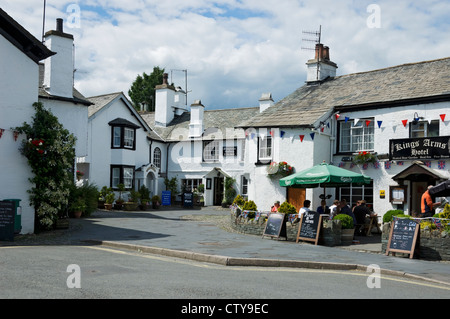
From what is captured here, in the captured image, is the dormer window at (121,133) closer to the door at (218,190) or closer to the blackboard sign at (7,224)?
the door at (218,190)

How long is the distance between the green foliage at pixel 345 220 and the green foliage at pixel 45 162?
9.26m

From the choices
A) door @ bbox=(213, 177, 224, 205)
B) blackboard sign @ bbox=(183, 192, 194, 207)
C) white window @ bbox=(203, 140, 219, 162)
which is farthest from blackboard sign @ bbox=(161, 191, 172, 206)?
white window @ bbox=(203, 140, 219, 162)

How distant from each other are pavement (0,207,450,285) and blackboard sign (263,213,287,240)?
0.78ft

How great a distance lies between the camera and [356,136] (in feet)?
67.9

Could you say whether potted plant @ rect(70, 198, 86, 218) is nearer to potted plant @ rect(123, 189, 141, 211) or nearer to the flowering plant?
potted plant @ rect(123, 189, 141, 211)

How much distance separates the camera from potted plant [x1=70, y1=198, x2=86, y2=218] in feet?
66.7

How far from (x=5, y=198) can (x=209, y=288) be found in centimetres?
1005

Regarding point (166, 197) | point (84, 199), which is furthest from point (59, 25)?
point (166, 197)

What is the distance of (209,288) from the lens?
7355 mm

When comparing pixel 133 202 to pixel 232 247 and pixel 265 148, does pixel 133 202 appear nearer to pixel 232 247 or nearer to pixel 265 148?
pixel 265 148

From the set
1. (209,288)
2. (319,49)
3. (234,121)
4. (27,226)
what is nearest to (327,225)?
(209,288)

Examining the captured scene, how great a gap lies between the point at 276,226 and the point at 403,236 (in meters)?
4.29

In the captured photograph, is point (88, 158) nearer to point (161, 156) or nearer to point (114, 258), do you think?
point (161, 156)

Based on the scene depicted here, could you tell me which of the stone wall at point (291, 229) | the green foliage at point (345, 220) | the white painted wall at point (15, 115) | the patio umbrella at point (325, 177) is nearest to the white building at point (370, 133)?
the patio umbrella at point (325, 177)
